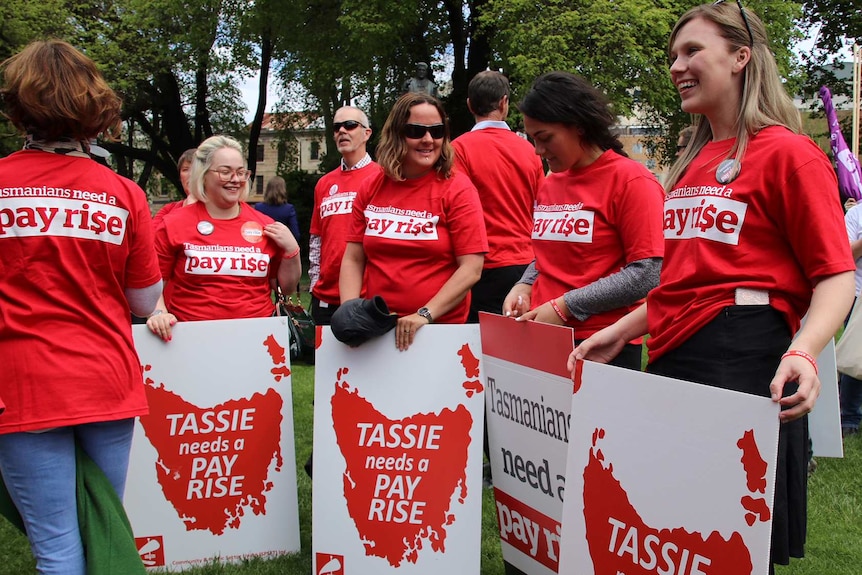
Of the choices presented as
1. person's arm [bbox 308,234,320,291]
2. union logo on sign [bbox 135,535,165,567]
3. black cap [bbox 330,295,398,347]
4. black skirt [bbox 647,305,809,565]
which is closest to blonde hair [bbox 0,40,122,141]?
black cap [bbox 330,295,398,347]

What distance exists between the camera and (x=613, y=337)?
2477mm

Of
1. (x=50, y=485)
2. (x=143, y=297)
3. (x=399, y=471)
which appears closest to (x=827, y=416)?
(x=399, y=471)

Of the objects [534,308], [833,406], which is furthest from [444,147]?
[833,406]

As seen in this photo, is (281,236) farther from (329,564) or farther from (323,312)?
(329,564)

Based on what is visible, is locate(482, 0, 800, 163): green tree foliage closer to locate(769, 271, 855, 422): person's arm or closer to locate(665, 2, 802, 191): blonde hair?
locate(665, 2, 802, 191): blonde hair

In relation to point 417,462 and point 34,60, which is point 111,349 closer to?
point 34,60

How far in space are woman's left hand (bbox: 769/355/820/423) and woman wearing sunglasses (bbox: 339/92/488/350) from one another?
5.68 feet

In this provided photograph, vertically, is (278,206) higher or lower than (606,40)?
lower

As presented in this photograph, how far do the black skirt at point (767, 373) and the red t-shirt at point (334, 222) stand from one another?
2.65 meters

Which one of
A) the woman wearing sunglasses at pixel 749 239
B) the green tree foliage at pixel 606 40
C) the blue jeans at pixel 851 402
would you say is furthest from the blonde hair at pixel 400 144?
the green tree foliage at pixel 606 40

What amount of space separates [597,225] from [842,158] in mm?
3281

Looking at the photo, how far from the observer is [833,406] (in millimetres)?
4816

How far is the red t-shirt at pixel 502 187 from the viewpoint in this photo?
15.0 ft

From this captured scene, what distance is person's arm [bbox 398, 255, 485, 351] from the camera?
3.28m
